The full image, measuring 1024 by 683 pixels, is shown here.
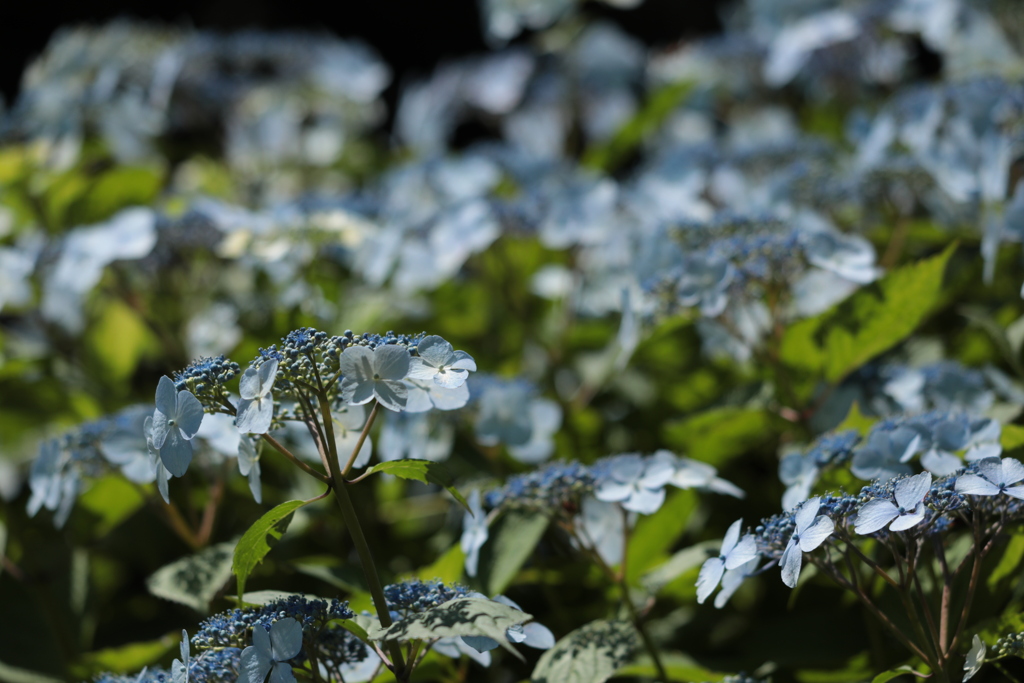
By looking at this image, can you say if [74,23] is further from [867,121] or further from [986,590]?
[986,590]

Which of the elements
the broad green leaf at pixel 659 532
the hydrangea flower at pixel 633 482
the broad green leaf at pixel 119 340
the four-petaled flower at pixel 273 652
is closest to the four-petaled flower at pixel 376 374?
the four-petaled flower at pixel 273 652

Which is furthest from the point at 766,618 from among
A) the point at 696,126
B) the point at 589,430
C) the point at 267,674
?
the point at 696,126

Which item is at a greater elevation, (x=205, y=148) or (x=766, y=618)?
(x=205, y=148)

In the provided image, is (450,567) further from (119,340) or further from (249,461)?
(119,340)

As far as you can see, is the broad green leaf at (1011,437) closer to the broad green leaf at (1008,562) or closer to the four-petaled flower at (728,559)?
the broad green leaf at (1008,562)

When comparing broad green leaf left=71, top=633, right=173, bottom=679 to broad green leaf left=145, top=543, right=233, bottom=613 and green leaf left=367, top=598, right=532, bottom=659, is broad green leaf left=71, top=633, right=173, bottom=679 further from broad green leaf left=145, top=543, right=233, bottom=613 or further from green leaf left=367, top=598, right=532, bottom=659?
green leaf left=367, top=598, right=532, bottom=659

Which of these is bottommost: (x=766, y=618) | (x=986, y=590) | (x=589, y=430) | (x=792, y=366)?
(x=766, y=618)

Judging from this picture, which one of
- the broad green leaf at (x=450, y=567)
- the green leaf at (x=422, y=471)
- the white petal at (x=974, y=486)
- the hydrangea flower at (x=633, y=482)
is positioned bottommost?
the broad green leaf at (x=450, y=567)
